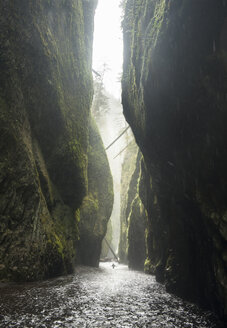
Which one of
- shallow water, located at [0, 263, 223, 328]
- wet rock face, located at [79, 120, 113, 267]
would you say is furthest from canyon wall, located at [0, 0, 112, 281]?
wet rock face, located at [79, 120, 113, 267]

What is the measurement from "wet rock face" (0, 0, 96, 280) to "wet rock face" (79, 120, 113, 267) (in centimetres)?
420

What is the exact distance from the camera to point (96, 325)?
149 inches

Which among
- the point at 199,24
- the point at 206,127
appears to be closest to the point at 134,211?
the point at 206,127

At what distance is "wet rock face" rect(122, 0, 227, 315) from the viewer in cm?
481

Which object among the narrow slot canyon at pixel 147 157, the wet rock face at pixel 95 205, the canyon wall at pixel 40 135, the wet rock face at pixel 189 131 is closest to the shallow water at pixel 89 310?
the narrow slot canyon at pixel 147 157

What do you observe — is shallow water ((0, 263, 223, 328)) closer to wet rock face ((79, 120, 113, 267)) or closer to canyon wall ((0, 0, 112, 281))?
canyon wall ((0, 0, 112, 281))

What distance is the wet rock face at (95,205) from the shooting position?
16.7 m

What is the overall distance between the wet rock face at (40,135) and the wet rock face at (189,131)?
3.84 metres

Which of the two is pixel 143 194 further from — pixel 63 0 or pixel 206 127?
pixel 63 0

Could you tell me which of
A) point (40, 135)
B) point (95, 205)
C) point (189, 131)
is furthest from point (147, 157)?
point (95, 205)

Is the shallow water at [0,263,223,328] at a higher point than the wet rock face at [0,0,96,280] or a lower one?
lower

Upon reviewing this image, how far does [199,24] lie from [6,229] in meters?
6.87

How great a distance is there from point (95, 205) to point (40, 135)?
9.12 meters

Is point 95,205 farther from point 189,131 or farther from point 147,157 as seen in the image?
point 189,131
